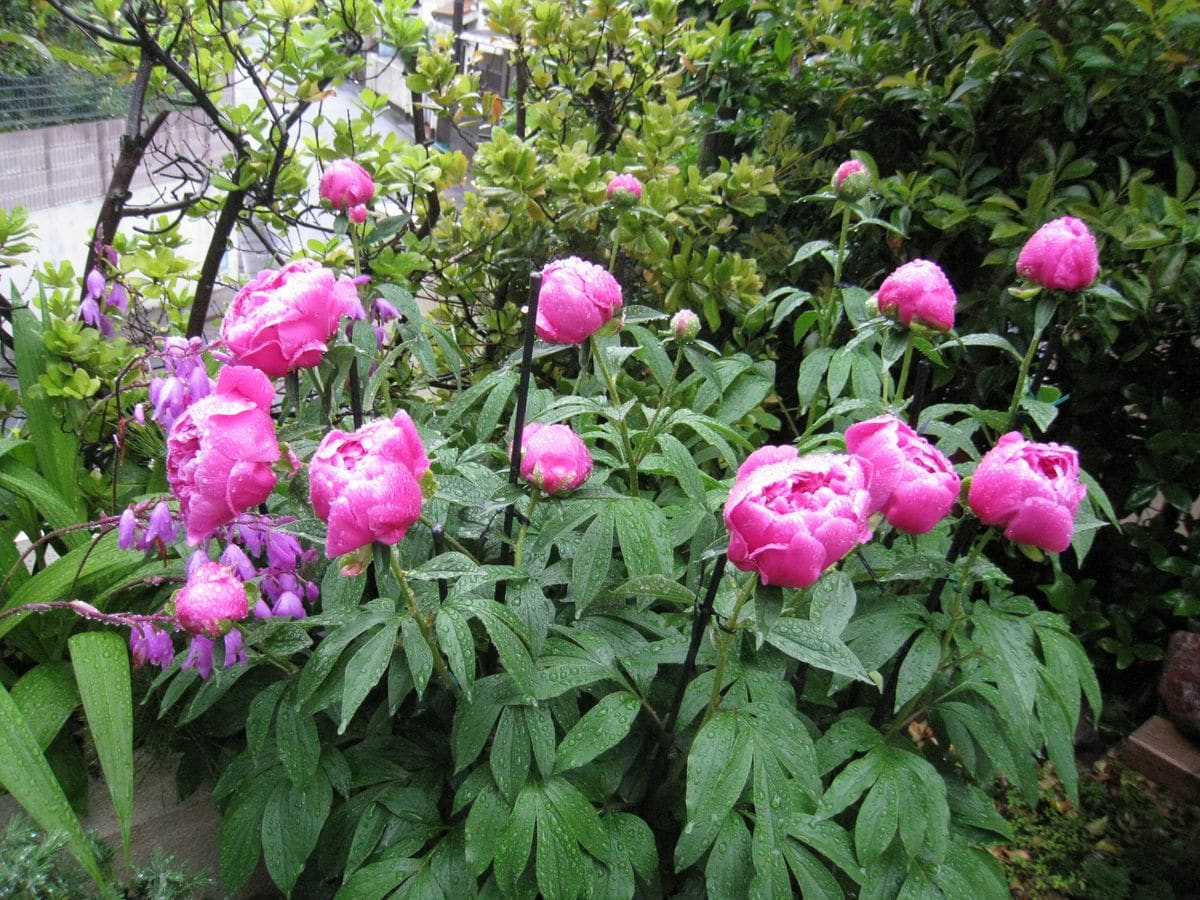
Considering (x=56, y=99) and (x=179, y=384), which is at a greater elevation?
(x=56, y=99)

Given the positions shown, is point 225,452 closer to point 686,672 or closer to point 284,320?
point 284,320

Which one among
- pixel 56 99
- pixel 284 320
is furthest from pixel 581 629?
pixel 56 99

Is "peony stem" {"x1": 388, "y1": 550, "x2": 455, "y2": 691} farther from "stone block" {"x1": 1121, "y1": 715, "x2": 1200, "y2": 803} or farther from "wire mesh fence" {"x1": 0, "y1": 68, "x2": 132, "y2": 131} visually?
"wire mesh fence" {"x1": 0, "y1": 68, "x2": 132, "y2": 131}

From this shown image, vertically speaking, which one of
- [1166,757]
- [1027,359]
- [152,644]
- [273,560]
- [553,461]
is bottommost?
[1166,757]

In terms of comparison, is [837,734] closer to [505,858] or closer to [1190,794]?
[505,858]

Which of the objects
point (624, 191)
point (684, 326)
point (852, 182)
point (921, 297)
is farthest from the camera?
point (624, 191)

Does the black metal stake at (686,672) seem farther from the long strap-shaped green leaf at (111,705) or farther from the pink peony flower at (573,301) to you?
the long strap-shaped green leaf at (111,705)

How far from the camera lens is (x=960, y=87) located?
171 centimetres

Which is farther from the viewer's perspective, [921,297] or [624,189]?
[624,189]

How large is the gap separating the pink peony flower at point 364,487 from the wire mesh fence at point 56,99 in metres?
2.82

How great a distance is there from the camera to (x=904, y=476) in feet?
2.65

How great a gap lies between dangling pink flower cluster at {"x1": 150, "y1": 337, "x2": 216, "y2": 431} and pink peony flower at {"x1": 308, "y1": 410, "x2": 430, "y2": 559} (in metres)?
0.40

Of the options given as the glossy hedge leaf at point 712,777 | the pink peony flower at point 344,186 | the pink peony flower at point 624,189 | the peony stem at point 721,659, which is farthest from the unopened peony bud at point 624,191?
the glossy hedge leaf at point 712,777

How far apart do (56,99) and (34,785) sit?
2.99 meters
